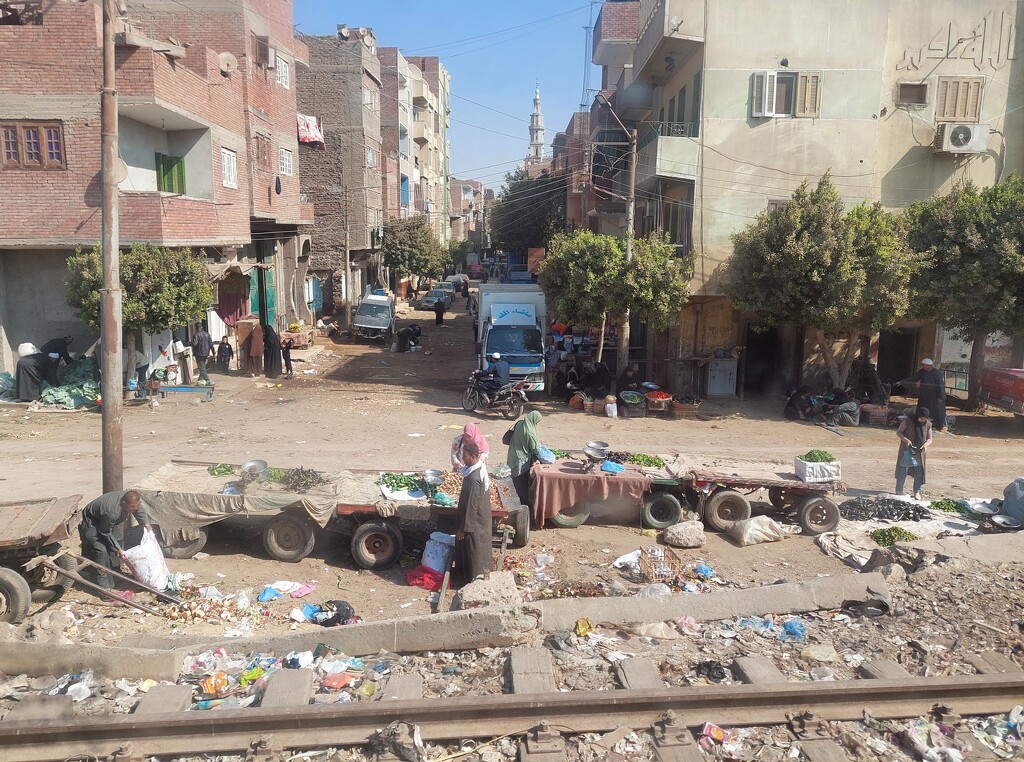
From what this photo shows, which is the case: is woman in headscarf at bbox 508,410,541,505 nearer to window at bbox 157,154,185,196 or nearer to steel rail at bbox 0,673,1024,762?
steel rail at bbox 0,673,1024,762

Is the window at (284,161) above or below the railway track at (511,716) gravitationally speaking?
above

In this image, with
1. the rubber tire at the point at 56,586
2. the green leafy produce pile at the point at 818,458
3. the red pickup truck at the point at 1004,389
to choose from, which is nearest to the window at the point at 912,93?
the red pickup truck at the point at 1004,389

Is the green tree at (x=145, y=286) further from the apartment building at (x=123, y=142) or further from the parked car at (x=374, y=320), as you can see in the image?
the parked car at (x=374, y=320)

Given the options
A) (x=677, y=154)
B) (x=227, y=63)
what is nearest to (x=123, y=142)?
(x=227, y=63)

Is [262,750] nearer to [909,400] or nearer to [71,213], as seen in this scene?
[71,213]

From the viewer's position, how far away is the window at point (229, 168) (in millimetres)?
22188

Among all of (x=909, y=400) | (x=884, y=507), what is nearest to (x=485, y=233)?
(x=909, y=400)

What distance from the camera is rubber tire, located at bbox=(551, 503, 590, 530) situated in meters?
10.7

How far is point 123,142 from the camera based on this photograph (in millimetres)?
19203

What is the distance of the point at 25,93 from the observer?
17422 millimetres

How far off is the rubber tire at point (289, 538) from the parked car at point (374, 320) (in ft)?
72.9

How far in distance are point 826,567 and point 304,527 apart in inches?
252

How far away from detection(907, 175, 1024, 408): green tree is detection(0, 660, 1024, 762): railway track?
1333cm

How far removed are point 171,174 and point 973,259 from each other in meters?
19.8
